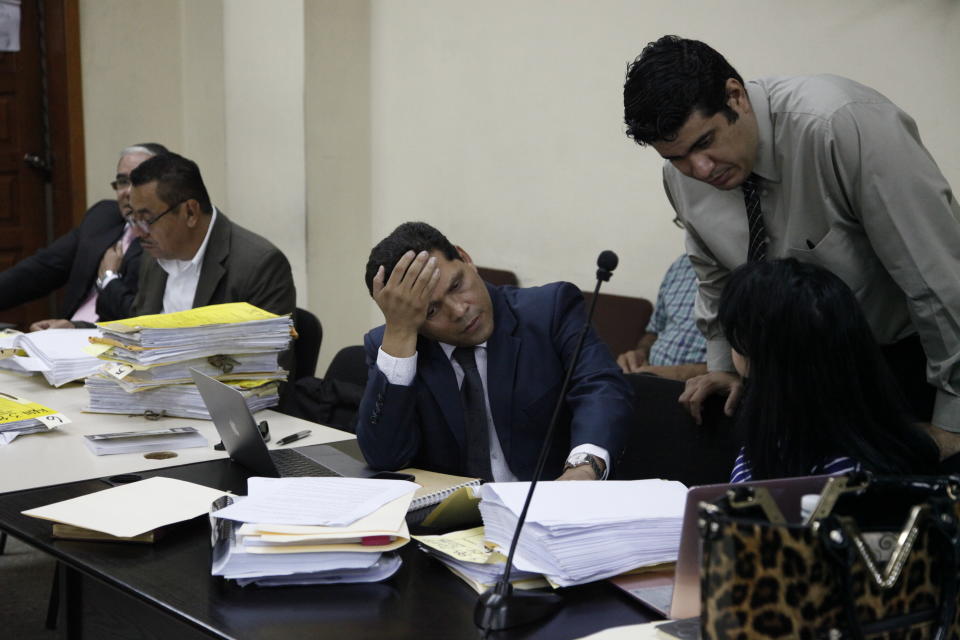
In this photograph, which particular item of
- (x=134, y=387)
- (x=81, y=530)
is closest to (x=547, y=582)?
(x=81, y=530)

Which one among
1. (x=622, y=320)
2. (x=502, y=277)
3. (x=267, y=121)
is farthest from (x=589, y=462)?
(x=267, y=121)

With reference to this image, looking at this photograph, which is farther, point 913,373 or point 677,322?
point 677,322

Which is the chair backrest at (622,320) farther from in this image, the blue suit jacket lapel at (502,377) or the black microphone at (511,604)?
the black microphone at (511,604)

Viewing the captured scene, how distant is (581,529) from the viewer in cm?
139

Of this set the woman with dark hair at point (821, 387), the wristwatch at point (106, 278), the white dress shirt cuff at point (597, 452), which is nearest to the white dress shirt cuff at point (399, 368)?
the white dress shirt cuff at point (597, 452)

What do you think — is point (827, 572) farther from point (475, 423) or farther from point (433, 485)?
point (475, 423)

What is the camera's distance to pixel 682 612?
1262 millimetres

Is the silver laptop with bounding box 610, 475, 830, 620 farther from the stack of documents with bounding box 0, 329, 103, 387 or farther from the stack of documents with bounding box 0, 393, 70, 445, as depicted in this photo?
the stack of documents with bounding box 0, 329, 103, 387

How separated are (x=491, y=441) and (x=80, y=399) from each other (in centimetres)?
121

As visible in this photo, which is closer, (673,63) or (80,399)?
(673,63)

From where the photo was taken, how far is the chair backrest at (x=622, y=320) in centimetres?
385

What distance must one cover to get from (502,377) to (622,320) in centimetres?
185

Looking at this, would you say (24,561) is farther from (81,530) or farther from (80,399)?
(81,530)

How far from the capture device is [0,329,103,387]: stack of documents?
110 inches
